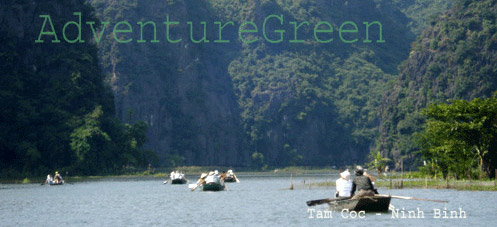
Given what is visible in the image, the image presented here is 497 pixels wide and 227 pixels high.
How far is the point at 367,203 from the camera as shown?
49.7 meters

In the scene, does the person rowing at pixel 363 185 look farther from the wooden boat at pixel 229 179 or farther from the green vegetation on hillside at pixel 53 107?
the green vegetation on hillside at pixel 53 107

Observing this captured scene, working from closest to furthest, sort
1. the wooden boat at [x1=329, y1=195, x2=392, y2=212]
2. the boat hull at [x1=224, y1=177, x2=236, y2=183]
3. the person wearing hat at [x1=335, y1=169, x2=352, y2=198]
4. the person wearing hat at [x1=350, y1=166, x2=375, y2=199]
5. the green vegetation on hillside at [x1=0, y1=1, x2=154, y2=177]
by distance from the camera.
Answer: the person wearing hat at [x1=350, y1=166, x2=375, y2=199] < the wooden boat at [x1=329, y1=195, x2=392, y2=212] < the person wearing hat at [x1=335, y1=169, x2=352, y2=198] < the boat hull at [x1=224, y1=177, x2=236, y2=183] < the green vegetation on hillside at [x1=0, y1=1, x2=154, y2=177]

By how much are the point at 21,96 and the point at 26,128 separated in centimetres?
594

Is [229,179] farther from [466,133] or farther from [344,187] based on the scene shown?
[344,187]

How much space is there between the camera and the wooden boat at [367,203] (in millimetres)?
49375

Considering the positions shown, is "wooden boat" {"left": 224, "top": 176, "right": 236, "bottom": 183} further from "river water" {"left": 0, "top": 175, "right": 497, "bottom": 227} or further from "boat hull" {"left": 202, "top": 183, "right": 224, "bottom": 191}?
"river water" {"left": 0, "top": 175, "right": 497, "bottom": 227}

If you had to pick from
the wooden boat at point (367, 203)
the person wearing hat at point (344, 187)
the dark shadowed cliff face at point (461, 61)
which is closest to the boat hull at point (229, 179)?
the dark shadowed cliff face at point (461, 61)

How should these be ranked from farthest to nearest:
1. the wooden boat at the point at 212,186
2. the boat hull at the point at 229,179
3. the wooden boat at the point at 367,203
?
the boat hull at the point at 229,179, the wooden boat at the point at 212,186, the wooden boat at the point at 367,203

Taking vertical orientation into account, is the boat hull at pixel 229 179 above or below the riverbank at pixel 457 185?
above

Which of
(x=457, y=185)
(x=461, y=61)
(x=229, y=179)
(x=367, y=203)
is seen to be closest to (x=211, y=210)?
(x=367, y=203)

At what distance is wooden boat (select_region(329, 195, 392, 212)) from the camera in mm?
49375

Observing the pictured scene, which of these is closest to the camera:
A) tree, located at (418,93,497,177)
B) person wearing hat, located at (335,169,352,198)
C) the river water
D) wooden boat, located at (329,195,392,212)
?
wooden boat, located at (329,195,392,212)

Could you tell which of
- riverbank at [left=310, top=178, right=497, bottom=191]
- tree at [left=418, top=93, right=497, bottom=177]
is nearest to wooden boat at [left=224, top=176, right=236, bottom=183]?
riverbank at [left=310, top=178, right=497, bottom=191]

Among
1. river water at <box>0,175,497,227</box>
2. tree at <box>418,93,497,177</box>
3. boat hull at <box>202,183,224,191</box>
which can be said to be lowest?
river water at <box>0,175,497,227</box>
